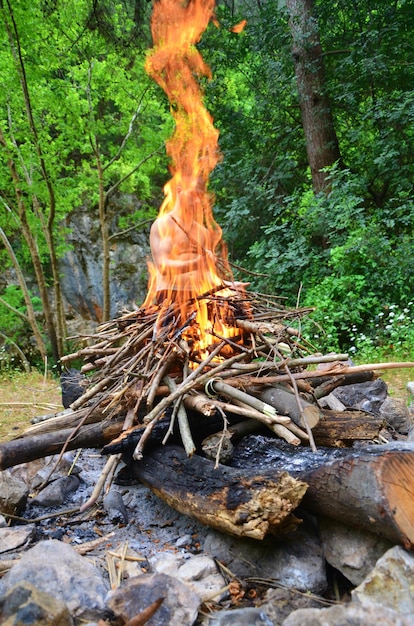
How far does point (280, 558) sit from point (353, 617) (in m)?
0.67

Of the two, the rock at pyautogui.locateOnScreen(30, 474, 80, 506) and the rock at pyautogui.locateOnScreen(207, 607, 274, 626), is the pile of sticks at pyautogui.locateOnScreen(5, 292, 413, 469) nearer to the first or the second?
the rock at pyautogui.locateOnScreen(30, 474, 80, 506)

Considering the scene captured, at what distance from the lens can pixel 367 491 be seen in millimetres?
1908

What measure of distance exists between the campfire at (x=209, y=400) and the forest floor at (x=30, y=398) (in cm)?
177

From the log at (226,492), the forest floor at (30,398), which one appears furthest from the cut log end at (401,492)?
the forest floor at (30,398)

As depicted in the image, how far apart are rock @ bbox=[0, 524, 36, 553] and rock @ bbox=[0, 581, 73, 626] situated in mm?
776

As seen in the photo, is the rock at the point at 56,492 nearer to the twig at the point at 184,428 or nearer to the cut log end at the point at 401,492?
the twig at the point at 184,428

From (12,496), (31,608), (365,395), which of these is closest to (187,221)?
(365,395)

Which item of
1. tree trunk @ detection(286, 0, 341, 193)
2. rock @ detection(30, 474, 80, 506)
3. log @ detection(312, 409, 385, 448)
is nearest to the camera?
log @ detection(312, 409, 385, 448)

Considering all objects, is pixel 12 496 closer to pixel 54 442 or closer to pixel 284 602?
pixel 54 442

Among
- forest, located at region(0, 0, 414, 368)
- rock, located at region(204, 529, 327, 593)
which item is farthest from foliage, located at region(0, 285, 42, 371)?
rock, located at region(204, 529, 327, 593)

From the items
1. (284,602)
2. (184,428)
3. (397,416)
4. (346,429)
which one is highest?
(184,428)

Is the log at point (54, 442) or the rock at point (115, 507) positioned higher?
the log at point (54, 442)

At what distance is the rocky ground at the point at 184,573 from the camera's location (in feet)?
5.60

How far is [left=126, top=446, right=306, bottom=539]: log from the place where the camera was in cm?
202
